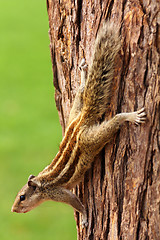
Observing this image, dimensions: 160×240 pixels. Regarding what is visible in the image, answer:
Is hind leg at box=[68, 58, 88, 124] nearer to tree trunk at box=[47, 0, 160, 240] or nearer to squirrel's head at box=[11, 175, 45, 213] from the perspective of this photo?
tree trunk at box=[47, 0, 160, 240]

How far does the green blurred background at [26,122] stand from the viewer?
6.71 meters

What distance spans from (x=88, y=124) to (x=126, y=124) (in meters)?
0.32

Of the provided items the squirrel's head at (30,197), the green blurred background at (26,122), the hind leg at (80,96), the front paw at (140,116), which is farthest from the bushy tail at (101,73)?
the green blurred background at (26,122)

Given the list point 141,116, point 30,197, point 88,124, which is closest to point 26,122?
point 30,197

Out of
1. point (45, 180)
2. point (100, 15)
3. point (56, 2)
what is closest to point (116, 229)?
point (45, 180)

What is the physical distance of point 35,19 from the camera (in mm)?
14070

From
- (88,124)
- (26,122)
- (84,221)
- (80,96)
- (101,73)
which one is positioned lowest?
(84,221)

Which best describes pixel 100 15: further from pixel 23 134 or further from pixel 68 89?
pixel 23 134

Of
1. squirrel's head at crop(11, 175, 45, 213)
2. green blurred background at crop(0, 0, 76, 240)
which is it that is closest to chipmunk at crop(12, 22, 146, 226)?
squirrel's head at crop(11, 175, 45, 213)

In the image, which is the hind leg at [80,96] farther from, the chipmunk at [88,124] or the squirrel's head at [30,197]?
the squirrel's head at [30,197]

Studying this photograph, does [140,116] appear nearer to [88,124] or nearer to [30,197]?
[88,124]

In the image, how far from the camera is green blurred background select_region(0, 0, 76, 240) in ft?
22.0

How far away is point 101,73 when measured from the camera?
2.81 meters

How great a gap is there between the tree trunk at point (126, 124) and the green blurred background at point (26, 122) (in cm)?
155
